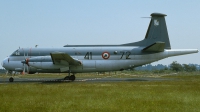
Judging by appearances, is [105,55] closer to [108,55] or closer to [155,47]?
[108,55]

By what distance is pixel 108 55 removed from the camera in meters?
28.9

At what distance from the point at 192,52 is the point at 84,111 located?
21837 mm

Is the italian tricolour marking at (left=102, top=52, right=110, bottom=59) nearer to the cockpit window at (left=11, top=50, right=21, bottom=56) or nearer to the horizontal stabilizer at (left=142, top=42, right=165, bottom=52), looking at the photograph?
the horizontal stabilizer at (left=142, top=42, right=165, bottom=52)

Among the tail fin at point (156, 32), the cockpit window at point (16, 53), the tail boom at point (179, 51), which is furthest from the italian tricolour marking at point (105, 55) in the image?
the cockpit window at point (16, 53)

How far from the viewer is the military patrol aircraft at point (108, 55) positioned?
2830cm

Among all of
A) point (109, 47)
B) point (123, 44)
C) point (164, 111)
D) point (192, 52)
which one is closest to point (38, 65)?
point (109, 47)

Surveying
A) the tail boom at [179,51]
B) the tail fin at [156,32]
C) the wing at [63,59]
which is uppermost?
the tail fin at [156,32]

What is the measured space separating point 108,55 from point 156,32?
630cm

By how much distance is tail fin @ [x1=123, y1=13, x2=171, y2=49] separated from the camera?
28.9m

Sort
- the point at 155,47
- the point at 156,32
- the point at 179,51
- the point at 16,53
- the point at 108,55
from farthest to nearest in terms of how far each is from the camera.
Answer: the point at 16,53 → the point at 156,32 → the point at 108,55 → the point at 179,51 → the point at 155,47

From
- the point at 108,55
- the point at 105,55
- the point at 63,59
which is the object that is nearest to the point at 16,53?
the point at 63,59

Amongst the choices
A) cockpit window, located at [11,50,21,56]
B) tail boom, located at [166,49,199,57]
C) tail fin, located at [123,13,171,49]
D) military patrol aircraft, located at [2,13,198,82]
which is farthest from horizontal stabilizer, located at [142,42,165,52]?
cockpit window, located at [11,50,21,56]

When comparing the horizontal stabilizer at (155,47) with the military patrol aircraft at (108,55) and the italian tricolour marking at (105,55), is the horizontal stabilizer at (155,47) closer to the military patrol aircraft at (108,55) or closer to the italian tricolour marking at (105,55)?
the military patrol aircraft at (108,55)

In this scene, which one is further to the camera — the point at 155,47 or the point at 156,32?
the point at 156,32
